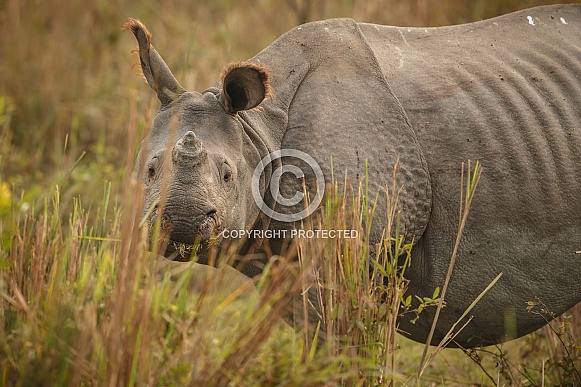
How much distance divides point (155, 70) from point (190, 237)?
87 cm

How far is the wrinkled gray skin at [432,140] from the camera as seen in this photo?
146 inches

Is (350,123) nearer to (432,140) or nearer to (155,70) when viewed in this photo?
(432,140)

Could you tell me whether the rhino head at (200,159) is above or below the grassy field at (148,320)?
above

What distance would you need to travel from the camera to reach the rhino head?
3299 millimetres

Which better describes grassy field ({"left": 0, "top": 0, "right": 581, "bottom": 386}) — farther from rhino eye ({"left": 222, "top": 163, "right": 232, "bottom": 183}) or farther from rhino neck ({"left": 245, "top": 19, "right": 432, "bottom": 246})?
rhino eye ({"left": 222, "top": 163, "right": 232, "bottom": 183})

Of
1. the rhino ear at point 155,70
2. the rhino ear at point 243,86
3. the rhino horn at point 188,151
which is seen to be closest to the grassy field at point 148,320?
the rhino ear at point 155,70

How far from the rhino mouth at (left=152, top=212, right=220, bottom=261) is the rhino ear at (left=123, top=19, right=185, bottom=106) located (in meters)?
0.68

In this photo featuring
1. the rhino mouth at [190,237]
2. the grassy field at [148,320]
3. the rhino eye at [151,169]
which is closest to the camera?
the grassy field at [148,320]

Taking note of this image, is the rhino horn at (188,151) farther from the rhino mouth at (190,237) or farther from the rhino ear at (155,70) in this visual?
the rhino ear at (155,70)

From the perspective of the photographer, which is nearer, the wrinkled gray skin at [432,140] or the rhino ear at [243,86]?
the rhino ear at [243,86]

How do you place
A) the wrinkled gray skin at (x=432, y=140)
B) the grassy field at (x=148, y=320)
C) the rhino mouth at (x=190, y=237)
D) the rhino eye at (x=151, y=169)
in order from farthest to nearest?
the wrinkled gray skin at (x=432, y=140), the rhino eye at (x=151, y=169), the rhino mouth at (x=190, y=237), the grassy field at (x=148, y=320)

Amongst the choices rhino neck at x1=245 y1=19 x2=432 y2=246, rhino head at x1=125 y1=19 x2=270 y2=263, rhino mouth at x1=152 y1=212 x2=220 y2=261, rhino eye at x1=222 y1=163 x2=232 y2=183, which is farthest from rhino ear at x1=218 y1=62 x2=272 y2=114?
rhino mouth at x1=152 y1=212 x2=220 y2=261

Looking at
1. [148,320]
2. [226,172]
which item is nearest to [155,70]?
[226,172]

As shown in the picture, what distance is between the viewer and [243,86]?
3650mm
